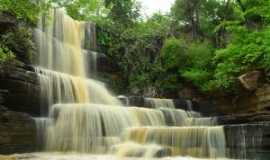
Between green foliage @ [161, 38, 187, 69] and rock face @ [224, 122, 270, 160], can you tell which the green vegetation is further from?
rock face @ [224, 122, 270, 160]

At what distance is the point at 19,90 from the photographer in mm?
13062

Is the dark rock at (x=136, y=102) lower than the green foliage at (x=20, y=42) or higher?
lower

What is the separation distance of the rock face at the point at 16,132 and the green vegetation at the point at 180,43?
13.9 ft

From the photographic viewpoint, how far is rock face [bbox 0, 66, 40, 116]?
12.7 metres

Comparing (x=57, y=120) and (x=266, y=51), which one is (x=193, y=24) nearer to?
(x=266, y=51)

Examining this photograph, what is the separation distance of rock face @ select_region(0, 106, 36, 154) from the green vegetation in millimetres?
4249

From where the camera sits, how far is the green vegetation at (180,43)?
697 inches

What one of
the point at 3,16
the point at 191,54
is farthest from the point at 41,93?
the point at 191,54

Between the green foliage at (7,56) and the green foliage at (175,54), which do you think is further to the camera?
the green foliage at (175,54)

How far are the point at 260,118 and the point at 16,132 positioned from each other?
349 inches

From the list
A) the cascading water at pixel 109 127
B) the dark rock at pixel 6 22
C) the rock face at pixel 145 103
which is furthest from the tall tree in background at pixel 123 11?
the dark rock at pixel 6 22

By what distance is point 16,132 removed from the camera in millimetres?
11883

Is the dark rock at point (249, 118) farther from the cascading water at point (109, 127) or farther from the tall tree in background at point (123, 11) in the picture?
the tall tree in background at point (123, 11)

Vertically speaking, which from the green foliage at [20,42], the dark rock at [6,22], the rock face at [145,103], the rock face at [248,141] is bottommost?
the rock face at [248,141]
